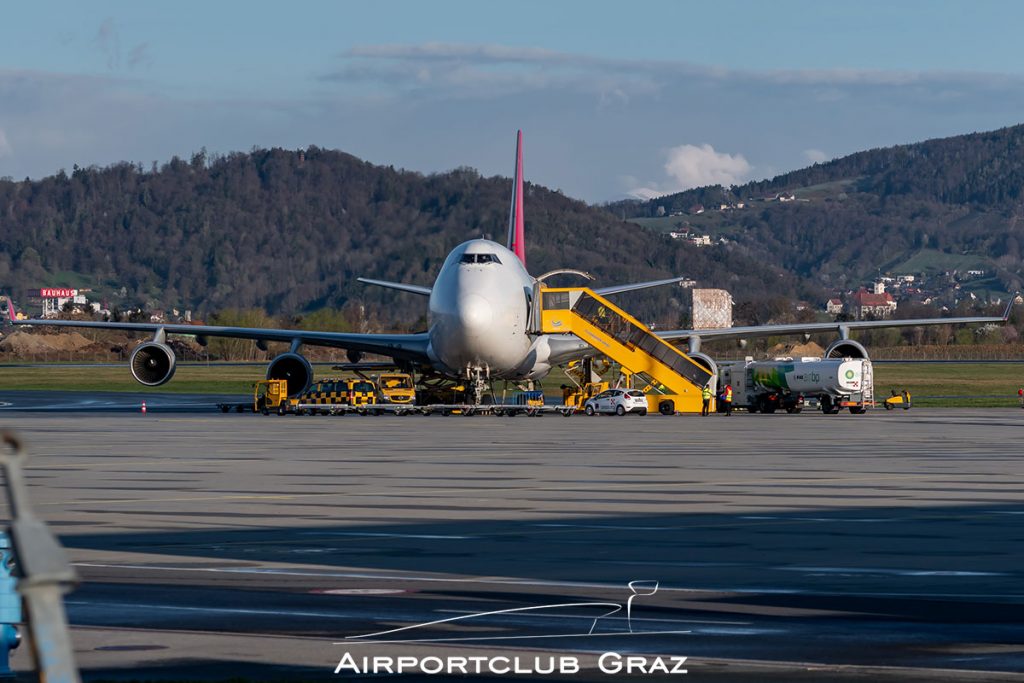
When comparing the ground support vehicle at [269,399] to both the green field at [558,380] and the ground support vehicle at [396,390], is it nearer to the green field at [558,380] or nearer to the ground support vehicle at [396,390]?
the ground support vehicle at [396,390]

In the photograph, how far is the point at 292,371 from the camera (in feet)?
172

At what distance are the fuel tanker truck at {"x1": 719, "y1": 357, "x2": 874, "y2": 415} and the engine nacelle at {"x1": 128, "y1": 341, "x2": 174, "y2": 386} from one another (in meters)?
21.4

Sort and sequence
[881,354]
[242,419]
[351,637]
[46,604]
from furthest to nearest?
[881,354] → [242,419] → [351,637] → [46,604]

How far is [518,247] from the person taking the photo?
62.6 metres

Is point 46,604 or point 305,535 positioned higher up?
point 46,604

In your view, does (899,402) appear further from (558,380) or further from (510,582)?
(510,582)

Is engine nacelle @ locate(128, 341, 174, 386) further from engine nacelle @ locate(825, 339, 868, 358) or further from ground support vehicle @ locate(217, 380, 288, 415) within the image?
engine nacelle @ locate(825, 339, 868, 358)

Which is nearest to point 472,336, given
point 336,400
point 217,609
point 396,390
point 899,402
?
point 396,390

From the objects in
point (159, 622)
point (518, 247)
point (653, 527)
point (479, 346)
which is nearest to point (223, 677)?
point (159, 622)

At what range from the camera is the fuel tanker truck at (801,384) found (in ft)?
169

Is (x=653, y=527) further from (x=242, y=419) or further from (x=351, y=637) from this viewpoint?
(x=242, y=419)

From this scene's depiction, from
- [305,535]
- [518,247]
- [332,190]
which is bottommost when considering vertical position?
[305,535]

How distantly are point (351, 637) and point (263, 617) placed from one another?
3.65 ft

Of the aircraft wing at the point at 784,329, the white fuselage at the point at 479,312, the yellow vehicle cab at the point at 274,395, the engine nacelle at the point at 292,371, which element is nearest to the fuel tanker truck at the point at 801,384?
the aircraft wing at the point at 784,329
